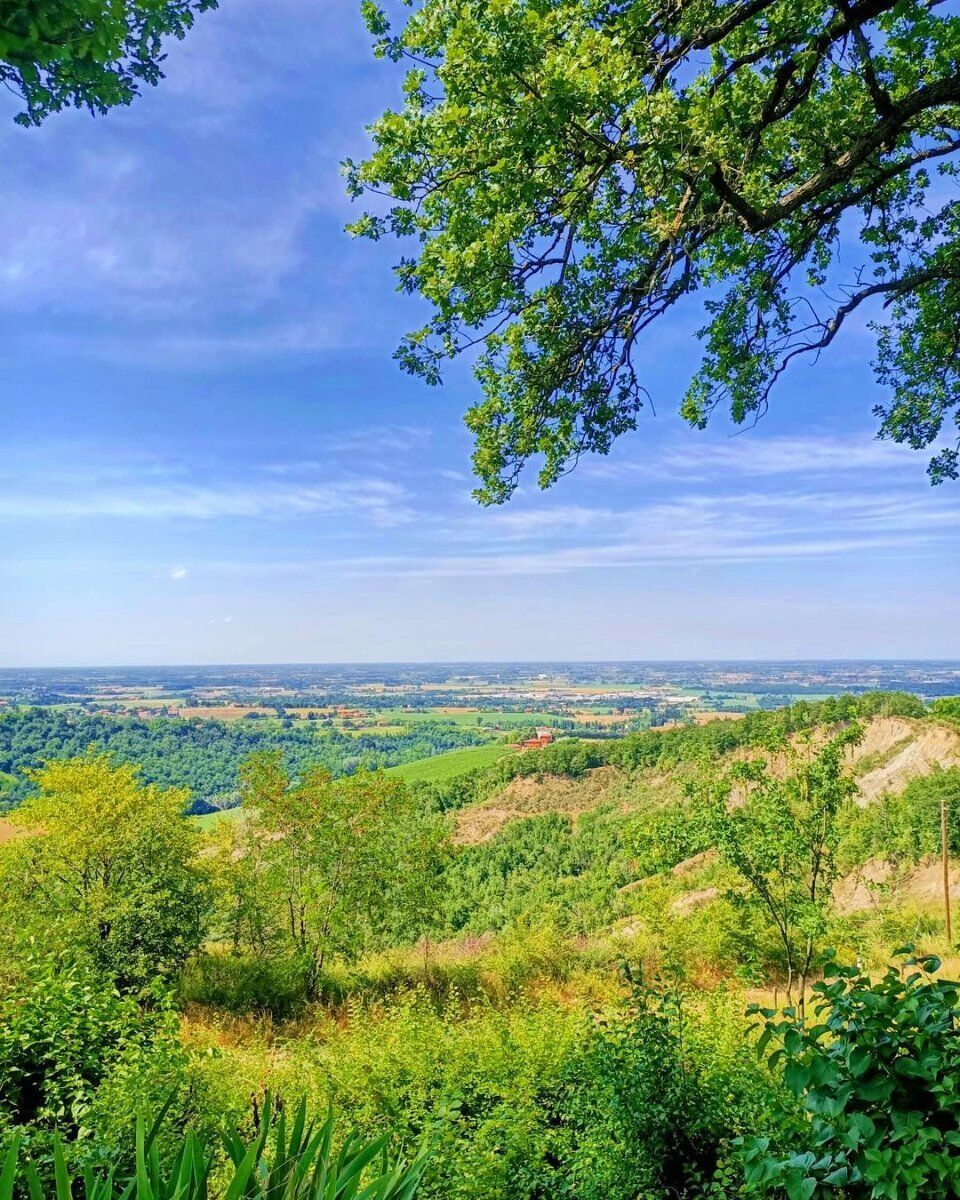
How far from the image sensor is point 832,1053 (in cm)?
187

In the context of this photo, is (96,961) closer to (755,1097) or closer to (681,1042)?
(681,1042)

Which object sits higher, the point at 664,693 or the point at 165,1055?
the point at 165,1055

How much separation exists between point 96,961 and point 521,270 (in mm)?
12691

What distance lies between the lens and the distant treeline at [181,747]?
22344mm

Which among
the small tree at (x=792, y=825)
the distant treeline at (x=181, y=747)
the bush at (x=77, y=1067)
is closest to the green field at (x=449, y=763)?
the distant treeline at (x=181, y=747)

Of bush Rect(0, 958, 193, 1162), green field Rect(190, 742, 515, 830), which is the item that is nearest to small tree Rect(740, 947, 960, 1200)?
bush Rect(0, 958, 193, 1162)

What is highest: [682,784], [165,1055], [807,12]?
[807,12]

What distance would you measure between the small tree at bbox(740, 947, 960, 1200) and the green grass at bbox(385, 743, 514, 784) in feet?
178

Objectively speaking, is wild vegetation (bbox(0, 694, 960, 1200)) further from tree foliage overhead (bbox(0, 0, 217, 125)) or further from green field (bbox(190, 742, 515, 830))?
green field (bbox(190, 742, 515, 830))

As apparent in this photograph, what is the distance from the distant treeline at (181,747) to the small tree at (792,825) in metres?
8.22

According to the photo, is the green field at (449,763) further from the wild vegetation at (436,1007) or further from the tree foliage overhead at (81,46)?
the tree foliage overhead at (81,46)

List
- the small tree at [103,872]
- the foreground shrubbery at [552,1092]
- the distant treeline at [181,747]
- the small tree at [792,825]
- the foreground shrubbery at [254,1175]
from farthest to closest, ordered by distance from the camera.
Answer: the distant treeline at [181,747]
the small tree at [103,872]
the small tree at [792,825]
the foreground shrubbery at [552,1092]
the foreground shrubbery at [254,1175]

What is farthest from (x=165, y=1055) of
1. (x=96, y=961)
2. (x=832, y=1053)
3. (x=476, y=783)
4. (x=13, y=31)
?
(x=476, y=783)

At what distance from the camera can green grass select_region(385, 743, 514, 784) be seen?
5866 centimetres
